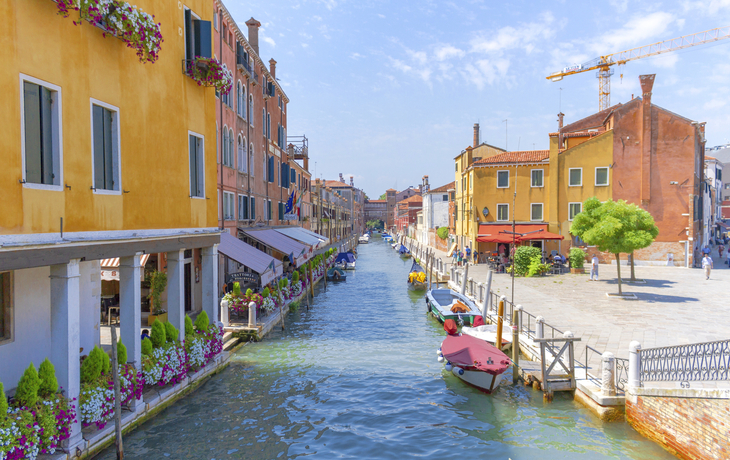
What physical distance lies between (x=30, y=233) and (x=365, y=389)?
8510mm

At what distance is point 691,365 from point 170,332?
1011 centimetres

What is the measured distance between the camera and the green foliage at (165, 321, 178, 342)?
990cm

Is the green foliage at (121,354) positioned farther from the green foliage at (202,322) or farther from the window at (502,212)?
the window at (502,212)

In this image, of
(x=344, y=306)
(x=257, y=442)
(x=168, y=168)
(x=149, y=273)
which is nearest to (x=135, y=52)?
(x=168, y=168)

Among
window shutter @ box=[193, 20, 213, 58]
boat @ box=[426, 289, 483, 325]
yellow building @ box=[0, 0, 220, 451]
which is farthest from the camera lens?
boat @ box=[426, 289, 483, 325]

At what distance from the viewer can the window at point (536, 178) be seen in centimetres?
3309

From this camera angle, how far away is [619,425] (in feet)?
30.9

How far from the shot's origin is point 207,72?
1074 cm

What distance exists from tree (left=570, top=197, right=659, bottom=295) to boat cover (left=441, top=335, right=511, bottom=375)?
10.6 meters

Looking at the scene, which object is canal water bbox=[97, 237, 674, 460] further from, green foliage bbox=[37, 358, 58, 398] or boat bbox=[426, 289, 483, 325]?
boat bbox=[426, 289, 483, 325]

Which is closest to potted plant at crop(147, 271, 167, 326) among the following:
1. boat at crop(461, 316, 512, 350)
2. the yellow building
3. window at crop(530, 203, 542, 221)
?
the yellow building

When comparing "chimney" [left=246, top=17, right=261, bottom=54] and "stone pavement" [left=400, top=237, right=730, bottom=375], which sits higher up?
"chimney" [left=246, top=17, right=261, bottom=54]

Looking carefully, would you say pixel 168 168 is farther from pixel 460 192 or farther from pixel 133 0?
pixel 460 192

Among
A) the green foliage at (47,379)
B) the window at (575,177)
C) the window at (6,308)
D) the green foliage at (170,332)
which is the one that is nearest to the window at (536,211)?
the window at (575,177)
